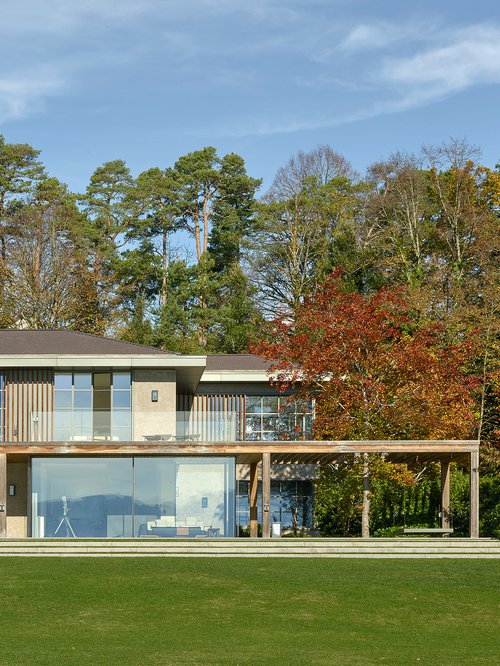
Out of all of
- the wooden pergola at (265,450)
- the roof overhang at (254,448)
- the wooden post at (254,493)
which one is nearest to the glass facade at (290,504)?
the wooden post at (254,493)

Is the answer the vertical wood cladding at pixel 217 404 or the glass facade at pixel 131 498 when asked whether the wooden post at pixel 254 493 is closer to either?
the vertical wood cladding at pixel 217 404

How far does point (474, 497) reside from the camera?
102 feet

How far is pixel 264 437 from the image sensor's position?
38.2m

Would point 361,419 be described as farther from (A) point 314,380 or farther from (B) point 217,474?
(B) point 217,474

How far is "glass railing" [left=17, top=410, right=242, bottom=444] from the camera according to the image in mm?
32188

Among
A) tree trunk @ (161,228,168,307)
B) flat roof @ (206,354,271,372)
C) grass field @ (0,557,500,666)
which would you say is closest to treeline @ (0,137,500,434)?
tree trunk @ (161,228,168,307)

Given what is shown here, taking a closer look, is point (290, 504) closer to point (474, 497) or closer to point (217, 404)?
point (217, 404)

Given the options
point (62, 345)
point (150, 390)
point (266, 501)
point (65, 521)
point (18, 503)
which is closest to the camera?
point (266, 501)

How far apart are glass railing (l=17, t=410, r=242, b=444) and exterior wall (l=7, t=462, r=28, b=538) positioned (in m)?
0.99

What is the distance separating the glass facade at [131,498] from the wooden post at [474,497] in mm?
6683

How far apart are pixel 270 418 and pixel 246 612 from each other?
780 inches

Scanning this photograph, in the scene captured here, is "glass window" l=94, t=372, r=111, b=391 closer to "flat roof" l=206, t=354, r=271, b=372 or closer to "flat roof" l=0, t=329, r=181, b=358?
"flat roof" l=0, t=329, r=181, b=358

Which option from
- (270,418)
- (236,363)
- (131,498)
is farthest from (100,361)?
(236,363)

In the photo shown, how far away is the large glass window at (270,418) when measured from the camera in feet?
124
